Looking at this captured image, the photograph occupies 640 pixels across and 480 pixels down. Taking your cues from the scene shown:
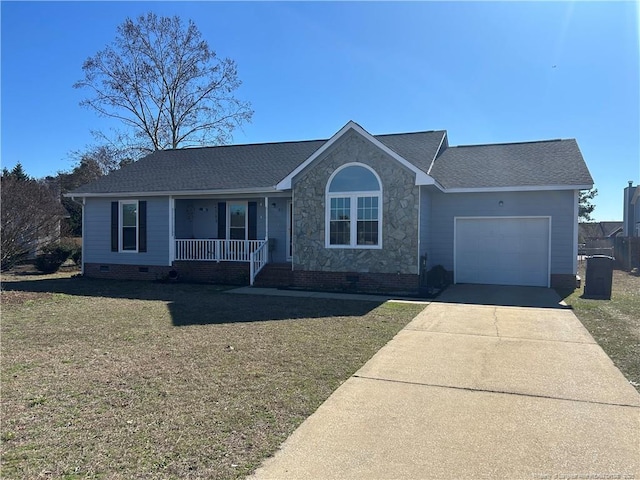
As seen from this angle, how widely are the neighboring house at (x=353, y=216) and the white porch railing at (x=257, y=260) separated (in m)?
0.06

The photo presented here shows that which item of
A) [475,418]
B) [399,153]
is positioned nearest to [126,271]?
[399,153]

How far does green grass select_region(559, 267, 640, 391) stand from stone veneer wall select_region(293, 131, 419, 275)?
4.35 m

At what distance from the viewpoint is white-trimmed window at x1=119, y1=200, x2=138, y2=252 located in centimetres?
1744

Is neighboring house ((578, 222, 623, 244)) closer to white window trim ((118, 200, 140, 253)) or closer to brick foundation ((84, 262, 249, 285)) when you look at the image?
brick foundation ((84, 262, 249, 285))

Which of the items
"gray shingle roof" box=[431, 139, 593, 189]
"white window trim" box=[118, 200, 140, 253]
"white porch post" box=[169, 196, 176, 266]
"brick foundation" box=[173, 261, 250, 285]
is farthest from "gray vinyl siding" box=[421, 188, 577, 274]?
"white window trim" box=[118, 200, 140, 253]

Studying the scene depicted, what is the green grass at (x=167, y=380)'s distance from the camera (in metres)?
3.46

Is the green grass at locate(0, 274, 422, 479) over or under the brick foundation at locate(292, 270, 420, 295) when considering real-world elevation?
under

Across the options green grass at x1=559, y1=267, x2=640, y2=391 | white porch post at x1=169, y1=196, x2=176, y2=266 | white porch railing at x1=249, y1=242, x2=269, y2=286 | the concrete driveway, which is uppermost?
white porch post at x1=169, y1=196, x2=176, y2=266

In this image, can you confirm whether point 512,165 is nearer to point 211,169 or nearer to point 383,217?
point 383,217

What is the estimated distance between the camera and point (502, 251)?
48.5 feet

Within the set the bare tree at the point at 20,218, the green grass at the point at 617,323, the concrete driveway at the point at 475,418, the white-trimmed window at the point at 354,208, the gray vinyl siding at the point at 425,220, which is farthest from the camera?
the gray vinyl siding at the point at 425,220

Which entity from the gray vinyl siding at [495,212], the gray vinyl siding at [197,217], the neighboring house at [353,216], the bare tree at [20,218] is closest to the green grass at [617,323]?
the gray vinyl siding at [495,212]

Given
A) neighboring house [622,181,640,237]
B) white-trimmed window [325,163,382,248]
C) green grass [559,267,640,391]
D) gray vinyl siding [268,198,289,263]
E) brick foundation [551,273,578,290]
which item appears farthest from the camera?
neighboring house [622,181,640,237]

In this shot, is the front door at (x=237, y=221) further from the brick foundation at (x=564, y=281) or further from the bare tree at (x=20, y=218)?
the brick foundation at (x=564, y=281)
